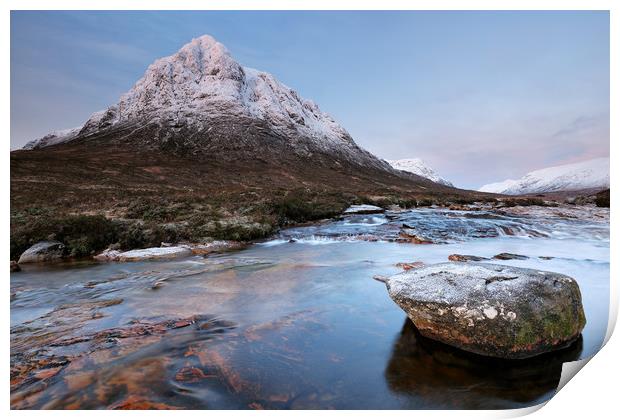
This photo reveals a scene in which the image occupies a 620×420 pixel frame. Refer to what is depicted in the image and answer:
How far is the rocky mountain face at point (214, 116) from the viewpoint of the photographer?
70000 mm

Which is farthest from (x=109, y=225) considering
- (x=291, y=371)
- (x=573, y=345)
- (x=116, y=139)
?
(x=116, y=139)

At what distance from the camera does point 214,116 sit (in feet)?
262

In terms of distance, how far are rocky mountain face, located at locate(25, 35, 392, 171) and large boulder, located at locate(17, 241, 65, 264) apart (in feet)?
192

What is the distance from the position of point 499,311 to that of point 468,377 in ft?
2.42

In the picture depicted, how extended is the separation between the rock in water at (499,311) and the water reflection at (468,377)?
0.10 meters

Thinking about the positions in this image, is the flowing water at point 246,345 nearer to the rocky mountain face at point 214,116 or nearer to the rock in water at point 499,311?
the rock in water at point 499,311

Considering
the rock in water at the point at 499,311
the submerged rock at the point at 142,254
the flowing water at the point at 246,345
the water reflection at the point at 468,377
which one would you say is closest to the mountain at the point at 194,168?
the submerged rock at the point at 142,254

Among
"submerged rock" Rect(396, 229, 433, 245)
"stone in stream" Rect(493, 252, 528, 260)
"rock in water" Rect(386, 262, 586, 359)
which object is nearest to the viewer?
"rock in water" Rect(386, 262, 586, 359)

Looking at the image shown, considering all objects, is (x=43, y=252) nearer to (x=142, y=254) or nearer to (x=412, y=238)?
(x=142, y=254)

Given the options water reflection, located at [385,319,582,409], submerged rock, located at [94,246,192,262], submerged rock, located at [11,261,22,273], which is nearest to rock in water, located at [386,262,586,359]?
water reflection, located at [385,319,582,409]


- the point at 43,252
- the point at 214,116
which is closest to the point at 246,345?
the point at 43,252

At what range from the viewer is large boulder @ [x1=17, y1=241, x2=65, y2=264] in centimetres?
801

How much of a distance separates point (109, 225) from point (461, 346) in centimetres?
1027

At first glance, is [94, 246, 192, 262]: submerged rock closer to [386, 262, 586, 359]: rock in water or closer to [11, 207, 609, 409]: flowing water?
[11, 207, 609, 409]: flowing water
